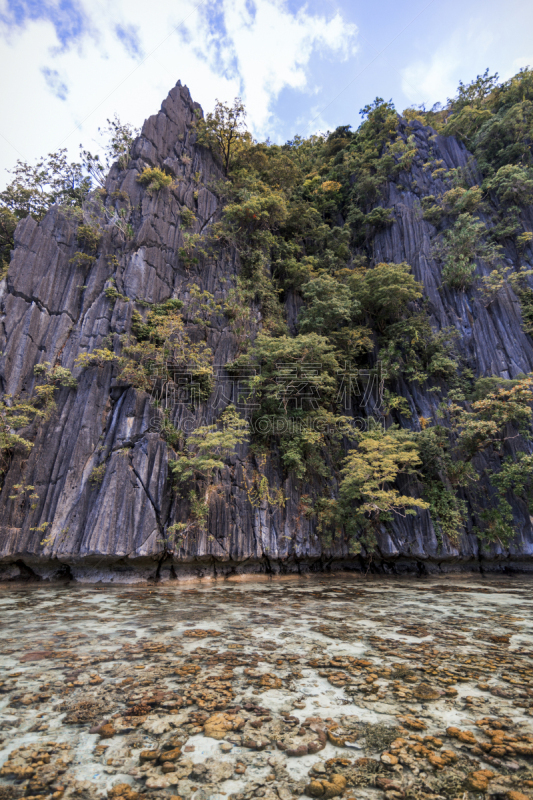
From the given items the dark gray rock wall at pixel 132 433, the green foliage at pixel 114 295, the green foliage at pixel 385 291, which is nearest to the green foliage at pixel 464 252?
the dark gray rock wall at pixel 132 433

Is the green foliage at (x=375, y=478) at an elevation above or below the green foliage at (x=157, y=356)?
below

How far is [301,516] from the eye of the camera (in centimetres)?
1350

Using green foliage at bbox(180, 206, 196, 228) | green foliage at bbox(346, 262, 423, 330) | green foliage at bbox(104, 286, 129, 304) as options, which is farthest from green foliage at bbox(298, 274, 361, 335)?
green foliage at bbox(104, 286, 129, 304)

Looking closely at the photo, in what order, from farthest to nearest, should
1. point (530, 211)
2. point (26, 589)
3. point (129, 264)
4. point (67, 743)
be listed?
point (530, 211), point (129, 264), point (26, 589), point (67, 743)

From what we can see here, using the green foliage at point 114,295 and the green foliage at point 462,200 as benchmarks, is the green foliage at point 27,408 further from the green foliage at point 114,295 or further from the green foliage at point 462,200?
the green foliage at point 462,200

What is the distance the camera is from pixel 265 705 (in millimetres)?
3291

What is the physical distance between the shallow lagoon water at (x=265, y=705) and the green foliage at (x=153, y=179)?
63.6 feet

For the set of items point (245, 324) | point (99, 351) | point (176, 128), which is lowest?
point (99, 351)

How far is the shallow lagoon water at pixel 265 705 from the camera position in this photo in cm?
225

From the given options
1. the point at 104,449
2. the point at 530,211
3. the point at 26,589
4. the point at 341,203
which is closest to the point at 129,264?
the point at 104,449

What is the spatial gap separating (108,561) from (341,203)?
27.9 meters

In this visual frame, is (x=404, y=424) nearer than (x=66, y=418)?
No

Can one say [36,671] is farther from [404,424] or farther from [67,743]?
[404,424]

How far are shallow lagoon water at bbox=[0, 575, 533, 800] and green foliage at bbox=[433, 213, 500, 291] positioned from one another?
17.7 m
